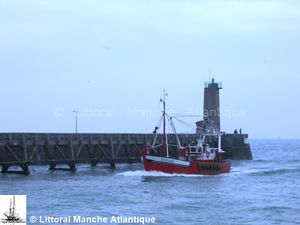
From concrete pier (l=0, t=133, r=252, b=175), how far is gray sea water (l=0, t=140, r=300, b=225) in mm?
1651

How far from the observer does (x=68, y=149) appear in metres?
61.9

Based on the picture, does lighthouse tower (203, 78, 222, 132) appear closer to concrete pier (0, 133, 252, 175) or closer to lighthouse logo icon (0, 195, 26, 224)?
concrete pier (0, 133, 252, 175)

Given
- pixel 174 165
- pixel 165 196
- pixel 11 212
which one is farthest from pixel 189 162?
pixel 11 212

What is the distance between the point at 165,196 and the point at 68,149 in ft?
78.6

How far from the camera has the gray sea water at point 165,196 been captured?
105 ft

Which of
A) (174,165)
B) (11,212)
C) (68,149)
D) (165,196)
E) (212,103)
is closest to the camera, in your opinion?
(11,212)

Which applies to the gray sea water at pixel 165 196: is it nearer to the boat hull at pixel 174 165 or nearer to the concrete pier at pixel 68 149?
the boat hull at pixel 174 165

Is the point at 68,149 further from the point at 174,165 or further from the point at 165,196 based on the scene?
the point at 165,196

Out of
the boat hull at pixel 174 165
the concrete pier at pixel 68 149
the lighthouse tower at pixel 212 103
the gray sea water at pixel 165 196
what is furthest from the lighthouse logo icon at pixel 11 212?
the lighthouse tower at pixel 212 103

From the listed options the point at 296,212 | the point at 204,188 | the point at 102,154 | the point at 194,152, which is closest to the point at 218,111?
the point at 102,154

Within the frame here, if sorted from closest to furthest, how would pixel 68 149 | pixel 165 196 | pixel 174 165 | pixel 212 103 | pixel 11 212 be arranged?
pixel 11 212 < pixel 165 196 < pixel 174 165 < pixel 68 149 < pixel 212 103

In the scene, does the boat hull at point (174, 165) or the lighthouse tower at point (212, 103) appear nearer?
the boat hull at point (174, 165)

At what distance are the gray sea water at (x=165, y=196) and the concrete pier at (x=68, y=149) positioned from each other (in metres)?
1.65

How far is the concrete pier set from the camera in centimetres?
5369
